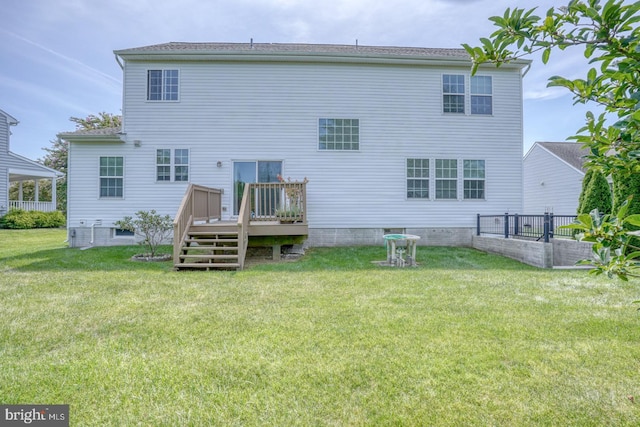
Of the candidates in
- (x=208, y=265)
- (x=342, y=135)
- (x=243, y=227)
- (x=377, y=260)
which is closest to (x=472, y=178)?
(x=342, y=135)

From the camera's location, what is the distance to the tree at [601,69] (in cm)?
126

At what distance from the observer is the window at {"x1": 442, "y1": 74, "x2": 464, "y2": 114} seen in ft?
34.1

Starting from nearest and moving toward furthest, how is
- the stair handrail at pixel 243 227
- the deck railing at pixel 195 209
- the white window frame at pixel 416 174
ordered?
the deck railing at pixel 195 209
the stair handrail at pixel 243 227
the white window frame at pixel 416 174

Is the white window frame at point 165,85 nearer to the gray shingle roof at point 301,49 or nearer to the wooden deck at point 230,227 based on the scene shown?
the gray shingle roof at point 301,49

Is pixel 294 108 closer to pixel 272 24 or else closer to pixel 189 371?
pixel 272 24

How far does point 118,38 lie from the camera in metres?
10.5

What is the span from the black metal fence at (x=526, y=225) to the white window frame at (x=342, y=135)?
487cm

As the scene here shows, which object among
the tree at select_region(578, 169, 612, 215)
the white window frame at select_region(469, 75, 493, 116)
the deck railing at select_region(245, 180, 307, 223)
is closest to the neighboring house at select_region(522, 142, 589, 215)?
the tree at select_region(578, 169, 612, 215)

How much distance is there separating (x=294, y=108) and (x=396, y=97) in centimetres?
341

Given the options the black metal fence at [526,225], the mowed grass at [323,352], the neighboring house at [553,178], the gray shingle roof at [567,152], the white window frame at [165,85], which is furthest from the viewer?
the gray shingle roof at [567,152]

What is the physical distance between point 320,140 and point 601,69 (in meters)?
9.06

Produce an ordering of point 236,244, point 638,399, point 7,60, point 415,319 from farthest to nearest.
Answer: point 7,60 < point 236,244 < point 415,319 < point 638,399

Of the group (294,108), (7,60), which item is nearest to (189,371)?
(294,108)

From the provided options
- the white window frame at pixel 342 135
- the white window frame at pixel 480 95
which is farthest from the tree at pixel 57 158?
the white window frame at pixel 480 95
